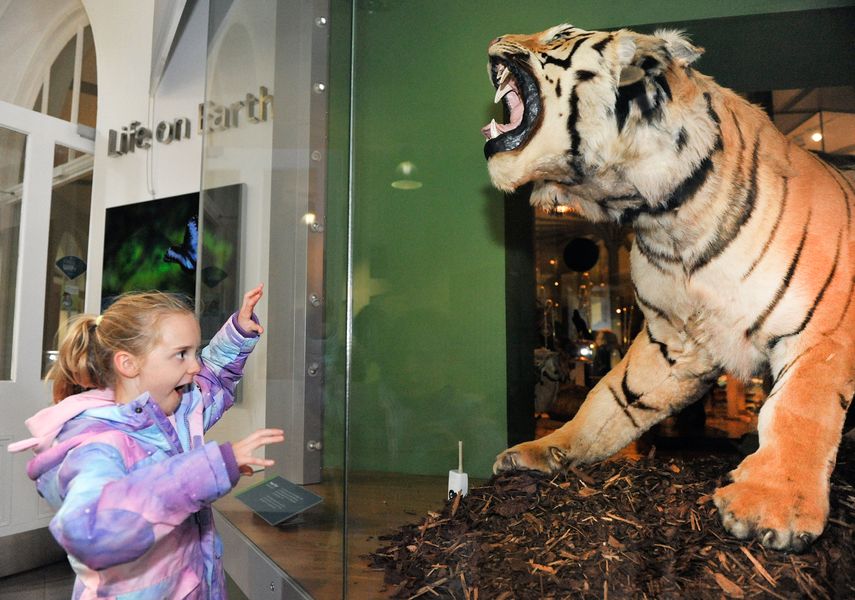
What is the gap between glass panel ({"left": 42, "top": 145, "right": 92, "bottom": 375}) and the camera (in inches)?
91.0

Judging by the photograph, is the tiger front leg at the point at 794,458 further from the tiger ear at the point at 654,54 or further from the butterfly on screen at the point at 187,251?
the butterfly on screen at the point at 187,251

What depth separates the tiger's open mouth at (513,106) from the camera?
130cm

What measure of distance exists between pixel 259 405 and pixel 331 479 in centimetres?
38

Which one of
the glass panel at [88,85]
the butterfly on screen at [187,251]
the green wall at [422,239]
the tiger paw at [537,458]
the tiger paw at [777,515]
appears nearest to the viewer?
the tiger paw at [777,515]

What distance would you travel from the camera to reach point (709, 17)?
3.95ft

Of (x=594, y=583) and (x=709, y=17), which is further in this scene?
(x=709, y=17)

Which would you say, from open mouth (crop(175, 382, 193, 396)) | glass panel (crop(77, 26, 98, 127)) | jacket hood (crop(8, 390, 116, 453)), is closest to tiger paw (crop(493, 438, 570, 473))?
open mouth (crop(175, 382, 193, 396))

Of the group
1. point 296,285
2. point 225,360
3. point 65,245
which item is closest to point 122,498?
point 225,360

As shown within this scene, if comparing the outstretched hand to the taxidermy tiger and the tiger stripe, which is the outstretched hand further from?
the tiger stripe

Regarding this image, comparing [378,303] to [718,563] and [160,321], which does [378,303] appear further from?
[718,563]

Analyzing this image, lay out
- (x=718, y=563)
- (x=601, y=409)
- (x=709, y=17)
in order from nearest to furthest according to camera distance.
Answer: (x=718, y=563) < (x=709, y=17) < (x=601, y=409)

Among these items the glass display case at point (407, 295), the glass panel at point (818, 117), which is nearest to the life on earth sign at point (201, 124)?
the glass display case at point (407, 295)

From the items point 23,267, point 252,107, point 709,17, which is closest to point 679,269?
point 709,17

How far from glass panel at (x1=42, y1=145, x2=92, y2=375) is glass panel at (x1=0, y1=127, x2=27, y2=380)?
12 centimetres
